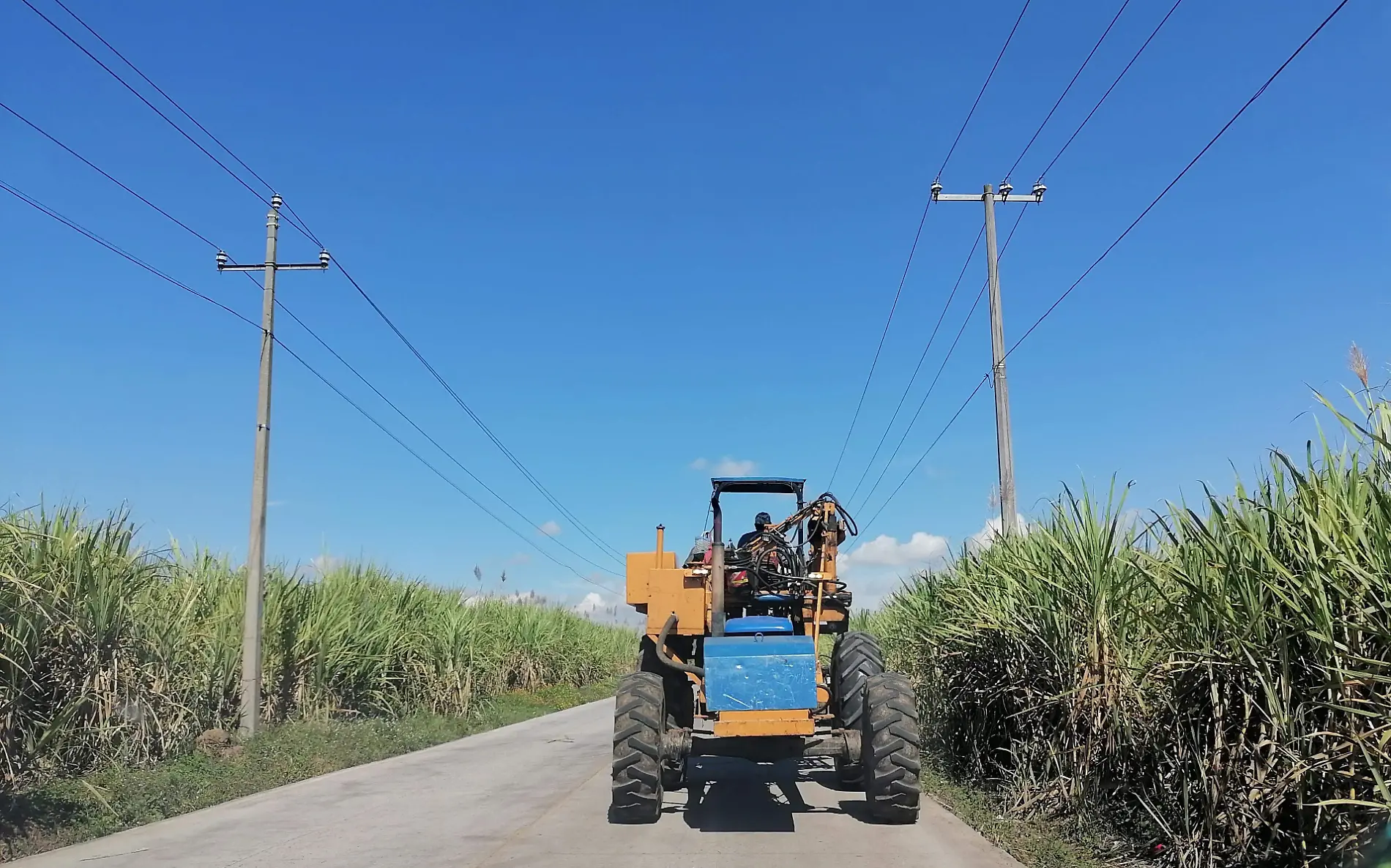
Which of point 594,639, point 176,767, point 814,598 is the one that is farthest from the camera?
point 594,639

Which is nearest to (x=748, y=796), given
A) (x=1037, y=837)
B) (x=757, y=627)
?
(x=757, y=627)

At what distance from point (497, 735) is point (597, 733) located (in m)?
2.04

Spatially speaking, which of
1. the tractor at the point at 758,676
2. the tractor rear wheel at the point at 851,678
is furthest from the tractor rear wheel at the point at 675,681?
the tractor rear wheel at the point at 851,678

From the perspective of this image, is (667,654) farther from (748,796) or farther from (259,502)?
(259,502)

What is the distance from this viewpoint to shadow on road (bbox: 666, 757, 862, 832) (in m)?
8.92

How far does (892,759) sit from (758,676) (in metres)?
1.38

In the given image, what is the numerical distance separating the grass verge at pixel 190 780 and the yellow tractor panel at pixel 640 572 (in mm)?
5292

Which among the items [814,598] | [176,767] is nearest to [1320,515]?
[814,598]

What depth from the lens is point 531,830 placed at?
8.61 metres

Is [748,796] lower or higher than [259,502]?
lower

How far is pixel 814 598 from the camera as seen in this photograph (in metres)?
10.2

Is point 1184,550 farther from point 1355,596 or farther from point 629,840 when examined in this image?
point 629,840

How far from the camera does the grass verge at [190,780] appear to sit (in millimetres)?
8430

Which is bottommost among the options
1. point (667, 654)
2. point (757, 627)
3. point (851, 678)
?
point (851, 678)
